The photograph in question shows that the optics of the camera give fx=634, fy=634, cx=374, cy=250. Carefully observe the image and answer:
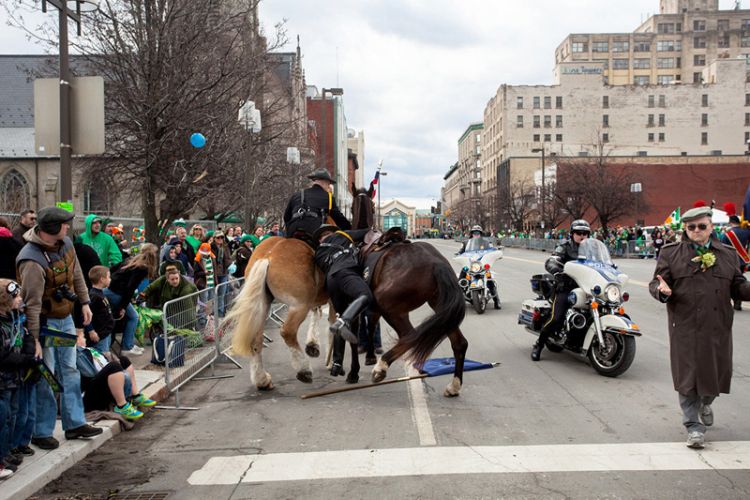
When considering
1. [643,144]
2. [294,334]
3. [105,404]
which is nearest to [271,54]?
[294,334]

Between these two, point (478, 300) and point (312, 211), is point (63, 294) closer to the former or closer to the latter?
point (312, 211)

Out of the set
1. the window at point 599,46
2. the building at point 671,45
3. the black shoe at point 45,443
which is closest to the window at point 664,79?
the building at point 671,45

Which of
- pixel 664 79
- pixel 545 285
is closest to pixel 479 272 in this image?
pixel 545 285

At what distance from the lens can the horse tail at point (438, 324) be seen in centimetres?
653

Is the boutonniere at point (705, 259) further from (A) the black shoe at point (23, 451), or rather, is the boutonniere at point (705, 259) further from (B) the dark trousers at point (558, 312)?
(A) the black shoe at point (23, 451)

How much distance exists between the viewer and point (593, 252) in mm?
8398

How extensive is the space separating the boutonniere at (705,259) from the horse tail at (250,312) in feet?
14.6

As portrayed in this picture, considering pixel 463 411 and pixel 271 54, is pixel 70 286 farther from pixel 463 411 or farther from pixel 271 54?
pixel 271 54

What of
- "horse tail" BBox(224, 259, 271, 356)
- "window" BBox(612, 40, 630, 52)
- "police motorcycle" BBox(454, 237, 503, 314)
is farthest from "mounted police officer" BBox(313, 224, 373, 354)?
"window" BBox(612, 40, 630, 52)

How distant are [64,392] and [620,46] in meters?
125

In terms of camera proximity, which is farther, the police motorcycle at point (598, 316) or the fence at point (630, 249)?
the fence at point (630, 249)

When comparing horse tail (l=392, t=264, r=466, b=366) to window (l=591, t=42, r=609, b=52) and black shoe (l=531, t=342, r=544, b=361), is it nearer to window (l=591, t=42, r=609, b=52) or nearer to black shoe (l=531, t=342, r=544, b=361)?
black shoe (l=531, t=342, r=544, b=361)

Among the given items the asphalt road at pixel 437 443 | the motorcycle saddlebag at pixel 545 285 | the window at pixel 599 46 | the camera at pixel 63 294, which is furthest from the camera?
the window at pixel 599 46

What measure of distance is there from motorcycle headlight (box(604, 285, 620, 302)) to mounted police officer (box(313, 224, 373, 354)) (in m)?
3.10
